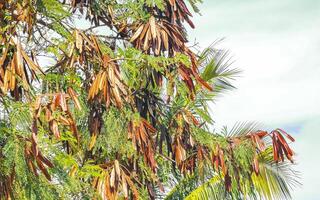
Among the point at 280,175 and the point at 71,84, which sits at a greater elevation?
the point at 71,84

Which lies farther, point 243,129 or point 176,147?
point 243,129

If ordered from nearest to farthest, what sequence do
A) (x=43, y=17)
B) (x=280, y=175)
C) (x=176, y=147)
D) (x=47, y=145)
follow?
1. (x=47, y=145)
2. (x=43, y=17)
3. (x=176, y=147)
4. (x=280, y=175)

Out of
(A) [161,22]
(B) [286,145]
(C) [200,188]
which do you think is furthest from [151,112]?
(C) [200,188]

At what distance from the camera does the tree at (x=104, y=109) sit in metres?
3.32

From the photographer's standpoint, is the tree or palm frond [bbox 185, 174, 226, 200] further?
palm frond [bbox 185, 174, 226, 200]

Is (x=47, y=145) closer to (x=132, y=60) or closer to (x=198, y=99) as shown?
(x=132, y=60)

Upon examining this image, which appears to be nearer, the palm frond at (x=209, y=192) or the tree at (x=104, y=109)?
the tree at (x=104, y=109)

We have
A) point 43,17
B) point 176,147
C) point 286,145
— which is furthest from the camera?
point 176,147

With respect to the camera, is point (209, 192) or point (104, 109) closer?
point (104, 109)

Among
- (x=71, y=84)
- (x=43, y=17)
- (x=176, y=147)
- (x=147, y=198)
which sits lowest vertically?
(x=147, y=198)

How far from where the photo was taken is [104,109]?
4.47m

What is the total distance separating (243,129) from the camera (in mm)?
6895

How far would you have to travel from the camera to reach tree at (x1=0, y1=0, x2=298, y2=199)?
10.9 feet

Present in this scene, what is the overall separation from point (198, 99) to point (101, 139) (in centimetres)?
166
